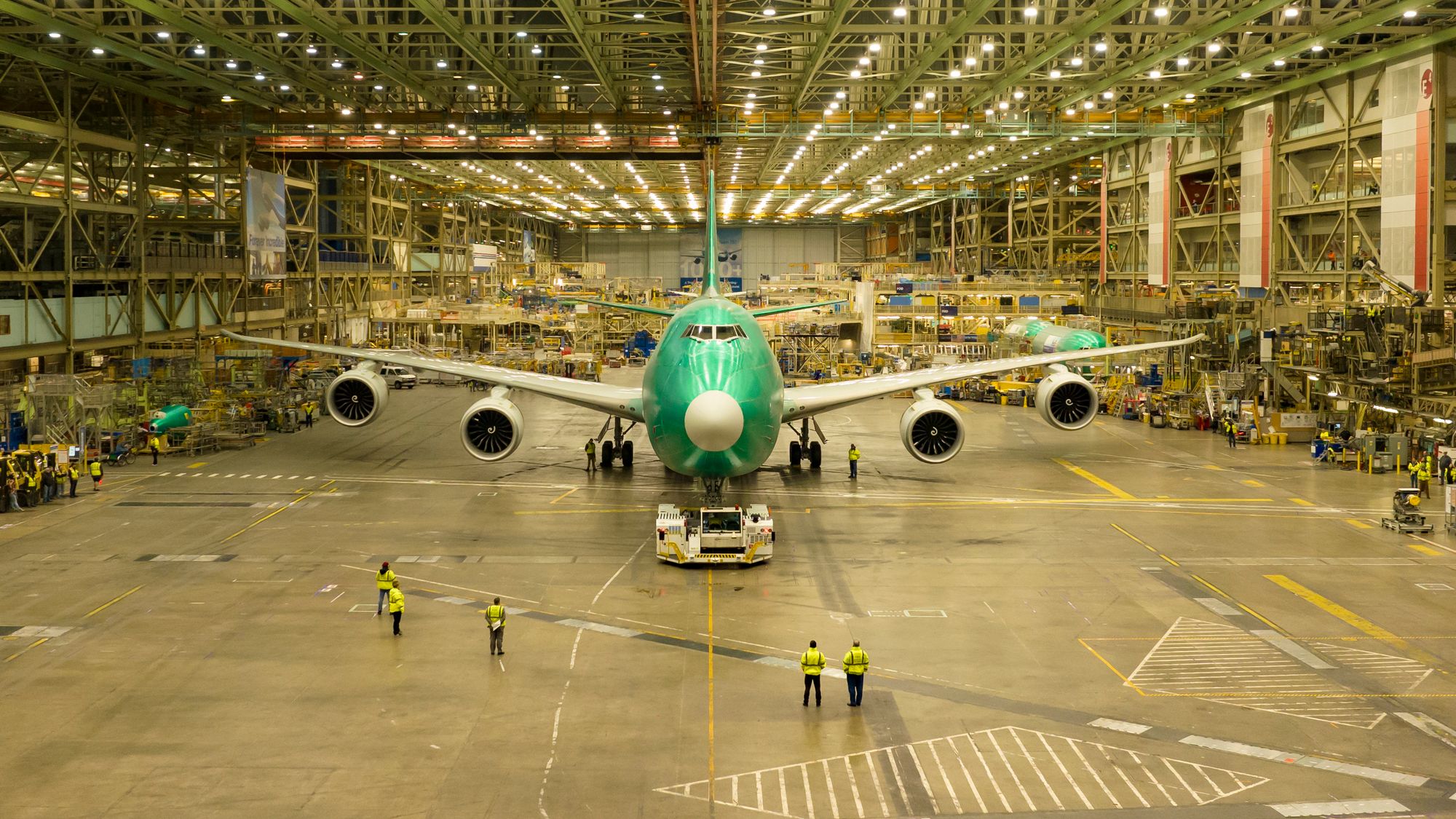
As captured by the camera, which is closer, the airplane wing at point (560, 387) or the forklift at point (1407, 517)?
the forklift at point (1407, 517)

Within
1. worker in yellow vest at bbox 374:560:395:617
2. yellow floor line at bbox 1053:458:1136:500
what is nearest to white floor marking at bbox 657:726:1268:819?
worker in yellow vest at bbox 374:560:395:617

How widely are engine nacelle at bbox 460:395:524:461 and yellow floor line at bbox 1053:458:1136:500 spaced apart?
Answer: 19161 mm

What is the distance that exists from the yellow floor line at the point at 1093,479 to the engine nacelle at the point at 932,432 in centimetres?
677

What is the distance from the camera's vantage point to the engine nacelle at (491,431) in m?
35.5

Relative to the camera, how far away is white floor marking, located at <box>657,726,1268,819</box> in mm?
15195

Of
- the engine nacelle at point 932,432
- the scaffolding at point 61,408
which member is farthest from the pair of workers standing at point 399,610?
the scaffolding at point 61,408

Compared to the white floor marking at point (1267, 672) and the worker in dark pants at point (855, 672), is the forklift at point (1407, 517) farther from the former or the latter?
the worker in dark pants at point (855, 672)

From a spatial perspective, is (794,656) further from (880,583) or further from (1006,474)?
(1006,474)

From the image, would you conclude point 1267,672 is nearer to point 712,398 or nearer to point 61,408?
point 712,398

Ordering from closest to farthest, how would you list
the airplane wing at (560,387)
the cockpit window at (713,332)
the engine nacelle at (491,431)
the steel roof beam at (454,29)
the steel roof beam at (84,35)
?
the cockpit window at (713,332), the engine nacelle at (491,431), the airplane wing at (560,387), the steel roof beam at (84,35), the steel roof beam at (454,29)

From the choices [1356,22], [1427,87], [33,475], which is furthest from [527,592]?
[1427,87]

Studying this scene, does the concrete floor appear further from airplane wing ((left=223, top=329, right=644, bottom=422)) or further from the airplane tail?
the airplane tail

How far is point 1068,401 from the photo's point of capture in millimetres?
39719

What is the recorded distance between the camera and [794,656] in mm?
21641
